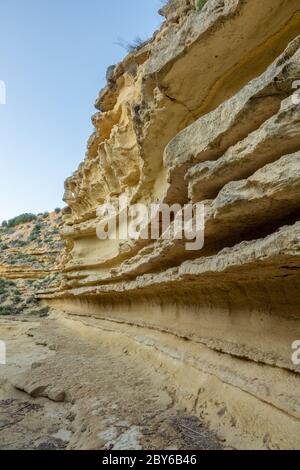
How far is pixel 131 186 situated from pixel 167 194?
3255 mm

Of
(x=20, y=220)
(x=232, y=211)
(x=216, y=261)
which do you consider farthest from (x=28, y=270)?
(x=20, y=220)

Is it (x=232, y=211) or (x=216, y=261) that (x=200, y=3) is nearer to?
(x=232, y=211)

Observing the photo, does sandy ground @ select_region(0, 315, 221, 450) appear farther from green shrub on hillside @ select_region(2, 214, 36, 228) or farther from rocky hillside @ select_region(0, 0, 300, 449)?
green shrub on hillside @ select_region(2, 214, 36, 228)

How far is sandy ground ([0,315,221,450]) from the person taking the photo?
229cm

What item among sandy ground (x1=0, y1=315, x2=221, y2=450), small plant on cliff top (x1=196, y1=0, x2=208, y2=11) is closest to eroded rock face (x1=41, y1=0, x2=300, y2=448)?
sandy ground (x1=0, y1=315, x2=221, y2=450)

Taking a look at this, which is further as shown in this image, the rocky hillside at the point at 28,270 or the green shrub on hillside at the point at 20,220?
the green shrub on hillside at the point at 20,220

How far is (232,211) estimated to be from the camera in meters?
2.31

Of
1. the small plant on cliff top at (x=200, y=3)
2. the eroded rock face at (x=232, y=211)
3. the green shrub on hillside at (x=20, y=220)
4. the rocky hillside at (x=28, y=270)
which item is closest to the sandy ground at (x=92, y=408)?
the eroded rock face at (x=232, y=211)

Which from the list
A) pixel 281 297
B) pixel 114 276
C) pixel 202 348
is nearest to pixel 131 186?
pixel 114 276

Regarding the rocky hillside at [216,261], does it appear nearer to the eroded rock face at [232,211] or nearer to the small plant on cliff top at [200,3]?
the eroded rock face at [232,211]

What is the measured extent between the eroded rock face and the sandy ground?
0.77 feet

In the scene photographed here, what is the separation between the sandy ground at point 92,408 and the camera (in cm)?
229

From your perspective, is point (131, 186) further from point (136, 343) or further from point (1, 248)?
point (1, 248)

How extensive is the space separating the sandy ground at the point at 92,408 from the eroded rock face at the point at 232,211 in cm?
23
